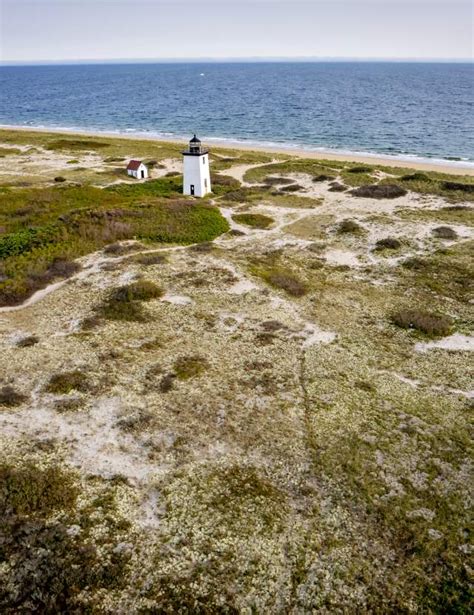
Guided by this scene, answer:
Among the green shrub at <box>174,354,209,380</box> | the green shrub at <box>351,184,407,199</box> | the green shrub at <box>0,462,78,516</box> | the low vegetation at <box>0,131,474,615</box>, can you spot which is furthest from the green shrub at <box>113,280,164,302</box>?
the green shrub at <box>351,184,407,199</box>

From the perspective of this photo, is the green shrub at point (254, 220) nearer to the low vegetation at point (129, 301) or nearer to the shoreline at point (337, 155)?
the low vegetation at point (129, 301)

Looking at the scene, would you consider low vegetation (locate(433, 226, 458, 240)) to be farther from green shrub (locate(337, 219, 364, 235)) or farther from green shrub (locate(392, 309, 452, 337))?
green shrub (locate(392, 309, 452, 337))

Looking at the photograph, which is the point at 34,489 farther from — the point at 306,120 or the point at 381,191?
the point at 306,120

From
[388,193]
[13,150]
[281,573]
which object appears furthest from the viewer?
[13,150]

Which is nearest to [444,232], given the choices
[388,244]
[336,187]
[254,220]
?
[388,244]

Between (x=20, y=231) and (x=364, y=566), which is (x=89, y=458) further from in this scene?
(x=20, y=231)

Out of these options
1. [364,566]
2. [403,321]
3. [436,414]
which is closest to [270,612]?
[364,566]
